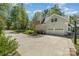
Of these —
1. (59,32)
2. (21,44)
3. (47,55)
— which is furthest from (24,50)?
(59,32)

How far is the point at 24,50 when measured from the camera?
2.58 m

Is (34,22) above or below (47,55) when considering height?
above

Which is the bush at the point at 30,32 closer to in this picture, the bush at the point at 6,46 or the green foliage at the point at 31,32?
the green foliage at the point at 31,32

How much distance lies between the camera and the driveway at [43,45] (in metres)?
2.57

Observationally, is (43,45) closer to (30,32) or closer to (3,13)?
(30,32)

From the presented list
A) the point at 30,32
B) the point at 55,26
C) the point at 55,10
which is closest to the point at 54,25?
the point at 55,26

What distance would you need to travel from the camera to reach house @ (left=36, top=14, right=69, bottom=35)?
8.49 feet

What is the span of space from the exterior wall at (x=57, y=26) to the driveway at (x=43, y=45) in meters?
0.06

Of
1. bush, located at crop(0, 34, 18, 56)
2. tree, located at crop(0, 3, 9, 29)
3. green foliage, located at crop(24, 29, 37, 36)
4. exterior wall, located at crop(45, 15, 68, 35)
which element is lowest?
bush, located at crop(0, 34, 18, 56)

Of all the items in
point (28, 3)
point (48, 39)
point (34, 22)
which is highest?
point (28, 3)

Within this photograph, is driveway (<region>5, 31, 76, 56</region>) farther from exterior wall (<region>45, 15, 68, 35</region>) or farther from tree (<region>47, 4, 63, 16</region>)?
tree (<region>47, 4, 63, 16</region>)

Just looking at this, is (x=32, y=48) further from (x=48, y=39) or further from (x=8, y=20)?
(x=8, y=20)

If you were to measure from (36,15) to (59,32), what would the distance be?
0.97ft

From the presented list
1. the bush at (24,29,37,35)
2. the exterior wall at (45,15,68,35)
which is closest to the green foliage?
the bush at (24,29,37,35)
